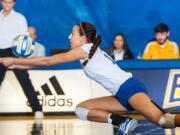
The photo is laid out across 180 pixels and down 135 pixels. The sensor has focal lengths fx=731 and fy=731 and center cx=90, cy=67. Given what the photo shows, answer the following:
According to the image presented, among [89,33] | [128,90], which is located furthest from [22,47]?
[128,90]

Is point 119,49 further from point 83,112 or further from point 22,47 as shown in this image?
point 83,112

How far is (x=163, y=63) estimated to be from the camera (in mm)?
13125

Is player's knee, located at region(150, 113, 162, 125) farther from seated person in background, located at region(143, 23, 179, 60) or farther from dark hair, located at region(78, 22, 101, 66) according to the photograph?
seated person in background, located at region(143, 23, 179, 60)

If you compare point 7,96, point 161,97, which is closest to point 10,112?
point 7,96

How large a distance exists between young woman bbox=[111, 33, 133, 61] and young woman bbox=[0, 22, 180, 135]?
4873mm

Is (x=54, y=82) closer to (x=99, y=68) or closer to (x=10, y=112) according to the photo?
(x=10, y=112)

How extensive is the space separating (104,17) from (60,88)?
10.6 feet

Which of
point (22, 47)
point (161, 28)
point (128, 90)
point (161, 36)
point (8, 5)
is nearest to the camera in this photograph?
point (128, 90)

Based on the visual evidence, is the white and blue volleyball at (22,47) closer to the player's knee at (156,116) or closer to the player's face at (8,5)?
the player's knee at (156,116)

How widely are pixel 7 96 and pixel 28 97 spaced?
0.69 m

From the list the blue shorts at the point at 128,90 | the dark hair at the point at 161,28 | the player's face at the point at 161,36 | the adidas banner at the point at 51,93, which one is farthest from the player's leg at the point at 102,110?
the player's face at the point at 161,36

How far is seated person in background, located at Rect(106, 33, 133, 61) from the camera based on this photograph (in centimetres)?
1407

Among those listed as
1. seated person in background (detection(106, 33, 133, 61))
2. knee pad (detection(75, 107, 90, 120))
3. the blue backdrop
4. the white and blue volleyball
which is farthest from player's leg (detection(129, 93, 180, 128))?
the blue backdrop

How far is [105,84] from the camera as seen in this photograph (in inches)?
352
